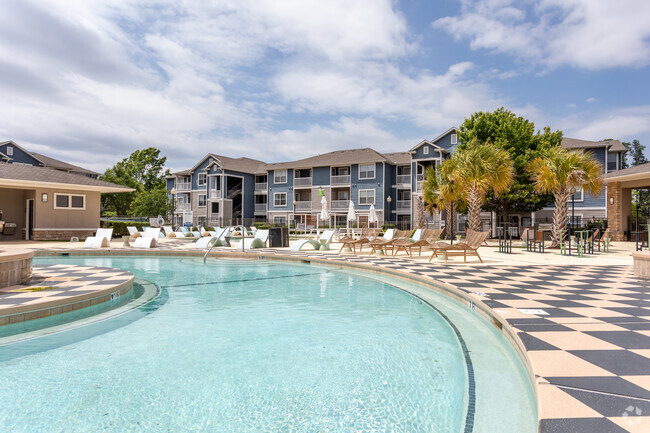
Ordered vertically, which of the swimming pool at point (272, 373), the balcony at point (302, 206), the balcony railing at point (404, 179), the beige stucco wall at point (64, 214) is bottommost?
the swimming pool at point (272, 373)

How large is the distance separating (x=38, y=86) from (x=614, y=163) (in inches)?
1589

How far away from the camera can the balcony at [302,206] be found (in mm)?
36753

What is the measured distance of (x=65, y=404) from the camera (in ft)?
8.54

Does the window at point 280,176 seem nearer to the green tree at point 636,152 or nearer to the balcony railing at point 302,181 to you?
the balcony railing at point 302,181

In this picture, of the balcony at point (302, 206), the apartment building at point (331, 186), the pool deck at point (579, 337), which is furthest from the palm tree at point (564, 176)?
the balcony at point (302, 206)

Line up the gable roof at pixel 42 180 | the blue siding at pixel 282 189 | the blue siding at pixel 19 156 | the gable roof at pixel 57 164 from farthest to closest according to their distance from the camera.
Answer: the gable roof at pixel 57 164
the blue siding at pixel 282 189
the blue siding at pixel 19 156
the gable roof at pixel 42 180

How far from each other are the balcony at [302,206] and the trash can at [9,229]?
22461 millimetres

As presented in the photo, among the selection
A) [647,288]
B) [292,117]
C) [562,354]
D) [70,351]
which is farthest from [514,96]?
[70,351]

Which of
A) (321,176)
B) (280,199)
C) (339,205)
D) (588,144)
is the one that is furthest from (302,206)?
(588,144)

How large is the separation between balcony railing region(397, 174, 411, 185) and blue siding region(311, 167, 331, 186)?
697 centimetres

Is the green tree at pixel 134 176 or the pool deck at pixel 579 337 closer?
the pool deck at pixel 579 337

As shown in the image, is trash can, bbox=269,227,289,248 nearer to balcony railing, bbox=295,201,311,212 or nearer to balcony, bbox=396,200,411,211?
balcony railing, bbox=295,201,311,212

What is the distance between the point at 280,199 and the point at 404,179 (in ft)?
43.3

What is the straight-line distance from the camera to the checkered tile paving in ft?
16.1
